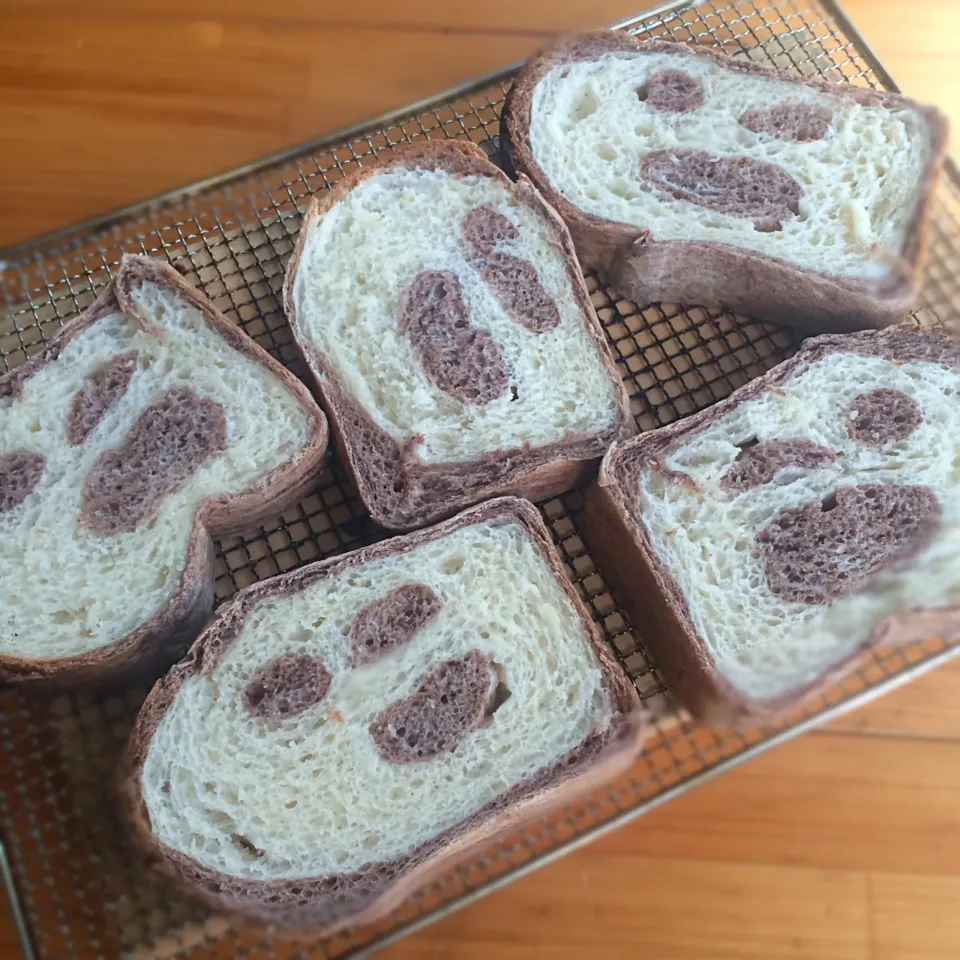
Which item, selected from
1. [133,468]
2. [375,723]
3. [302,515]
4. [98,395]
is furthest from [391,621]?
[98,395]

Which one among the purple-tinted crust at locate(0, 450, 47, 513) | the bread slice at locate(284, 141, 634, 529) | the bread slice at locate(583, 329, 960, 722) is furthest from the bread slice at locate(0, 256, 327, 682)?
the bread slice at locate(583, 329, 960, 722)

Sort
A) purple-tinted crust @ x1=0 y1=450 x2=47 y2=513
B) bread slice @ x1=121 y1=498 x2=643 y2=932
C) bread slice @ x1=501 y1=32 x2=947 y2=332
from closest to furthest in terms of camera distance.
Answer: bread slice @ x1=121 y1=498 x2=643 y2=932, purple-tinted crust @ x1=0 y1=450 x2=47 y2=513, bread slice @ x1=501 y1=32 x2=947 y2=332

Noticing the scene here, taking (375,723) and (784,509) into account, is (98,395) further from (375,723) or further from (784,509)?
(784,509)

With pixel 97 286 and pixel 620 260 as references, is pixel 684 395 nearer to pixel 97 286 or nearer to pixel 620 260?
pixel 620 260

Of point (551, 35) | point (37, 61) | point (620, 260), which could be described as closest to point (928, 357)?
point (620, 260)

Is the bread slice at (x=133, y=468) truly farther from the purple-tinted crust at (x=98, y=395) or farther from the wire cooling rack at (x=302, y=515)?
the wire cooling rack at (x=302, y=515)

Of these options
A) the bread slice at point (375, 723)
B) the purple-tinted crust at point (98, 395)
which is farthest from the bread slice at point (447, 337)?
the purple-tinted crust at point (98, 395)

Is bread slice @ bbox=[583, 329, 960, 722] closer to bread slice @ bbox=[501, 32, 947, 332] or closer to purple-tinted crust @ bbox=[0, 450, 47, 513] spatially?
bread slice @ bbox=[501, 32, 947, 332]
